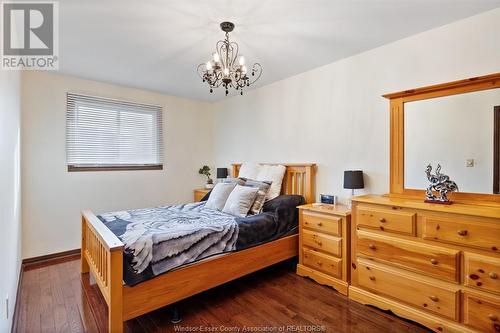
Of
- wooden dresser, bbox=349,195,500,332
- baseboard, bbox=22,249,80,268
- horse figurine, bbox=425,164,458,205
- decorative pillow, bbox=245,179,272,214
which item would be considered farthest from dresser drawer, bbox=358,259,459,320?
baseboard, bbox=22,249,80,268

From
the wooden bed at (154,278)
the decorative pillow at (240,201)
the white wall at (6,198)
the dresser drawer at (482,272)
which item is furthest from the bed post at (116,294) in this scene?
the dresser drawer at (482,272)

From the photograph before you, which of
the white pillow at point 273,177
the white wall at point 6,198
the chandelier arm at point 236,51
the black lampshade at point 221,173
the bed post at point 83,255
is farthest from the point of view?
the black lampshade at point 221,173

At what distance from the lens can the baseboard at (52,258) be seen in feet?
10.4

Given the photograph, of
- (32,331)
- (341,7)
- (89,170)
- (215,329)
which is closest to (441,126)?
(341,7)

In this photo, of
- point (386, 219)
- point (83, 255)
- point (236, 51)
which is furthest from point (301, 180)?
point (83, 255)

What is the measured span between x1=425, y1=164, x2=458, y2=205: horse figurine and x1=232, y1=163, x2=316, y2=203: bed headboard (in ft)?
4.18

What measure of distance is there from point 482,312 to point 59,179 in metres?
4.50

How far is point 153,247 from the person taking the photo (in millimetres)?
1939

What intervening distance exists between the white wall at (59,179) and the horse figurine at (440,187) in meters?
3.72

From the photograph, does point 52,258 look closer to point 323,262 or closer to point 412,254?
point 323,262

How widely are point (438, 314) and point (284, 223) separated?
1.51 meters

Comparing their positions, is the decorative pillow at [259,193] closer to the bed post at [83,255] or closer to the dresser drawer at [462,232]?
the dresser drawer at [462,232]

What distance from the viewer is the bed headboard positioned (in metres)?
3.25

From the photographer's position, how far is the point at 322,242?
268cm
